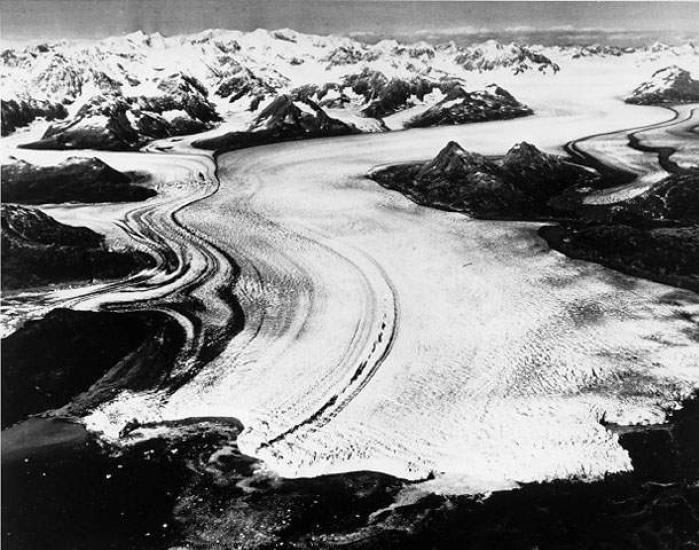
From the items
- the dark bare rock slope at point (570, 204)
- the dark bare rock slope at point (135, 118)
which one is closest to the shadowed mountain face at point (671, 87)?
the dark bare rock slope at point (570, 204)

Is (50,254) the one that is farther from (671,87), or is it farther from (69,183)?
(671,87)

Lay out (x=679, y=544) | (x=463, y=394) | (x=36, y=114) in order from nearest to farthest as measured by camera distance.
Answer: (x=679, y=544), (x=463, y=394), (x=36, y=114)

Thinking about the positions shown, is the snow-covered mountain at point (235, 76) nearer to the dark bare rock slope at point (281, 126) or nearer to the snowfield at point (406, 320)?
the dark bare rock slope at point (281, 126)

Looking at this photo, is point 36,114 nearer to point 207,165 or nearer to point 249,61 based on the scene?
point 207,165

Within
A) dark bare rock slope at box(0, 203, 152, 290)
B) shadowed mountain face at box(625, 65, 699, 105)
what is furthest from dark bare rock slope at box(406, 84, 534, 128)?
dark bare rock slope at box(0, 203, 152, 290)

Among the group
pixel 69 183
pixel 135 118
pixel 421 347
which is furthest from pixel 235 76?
pixel 421 347

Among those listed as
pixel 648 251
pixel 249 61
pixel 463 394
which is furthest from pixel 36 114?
pixel 648 251
